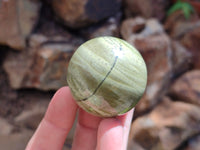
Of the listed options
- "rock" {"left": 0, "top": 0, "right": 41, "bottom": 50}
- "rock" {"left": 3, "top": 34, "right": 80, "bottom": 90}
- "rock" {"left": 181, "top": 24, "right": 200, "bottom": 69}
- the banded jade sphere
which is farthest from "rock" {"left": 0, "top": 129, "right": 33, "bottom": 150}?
"rock" {"left": 181, "top": 24, "right": 200, "bottom": 69}

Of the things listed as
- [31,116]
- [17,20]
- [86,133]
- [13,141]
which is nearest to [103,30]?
[17,20]

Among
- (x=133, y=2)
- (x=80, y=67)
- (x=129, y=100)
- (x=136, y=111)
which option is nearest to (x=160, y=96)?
(x=136, y=111)

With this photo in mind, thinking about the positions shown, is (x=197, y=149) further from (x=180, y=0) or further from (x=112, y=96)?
(x=180, y=0)

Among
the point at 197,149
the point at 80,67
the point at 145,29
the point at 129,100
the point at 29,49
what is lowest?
the point at 197,149

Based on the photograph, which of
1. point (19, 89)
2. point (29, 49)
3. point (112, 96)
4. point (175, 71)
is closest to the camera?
point (112, 96)

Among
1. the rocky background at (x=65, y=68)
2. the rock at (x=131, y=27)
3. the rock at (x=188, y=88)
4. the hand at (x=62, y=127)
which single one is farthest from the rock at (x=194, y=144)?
the rock at (x=131, y=27)

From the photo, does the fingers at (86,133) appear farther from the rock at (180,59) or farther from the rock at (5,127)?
the rock at (180,59)

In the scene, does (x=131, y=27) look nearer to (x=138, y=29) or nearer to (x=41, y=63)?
(x=138, y=29)
